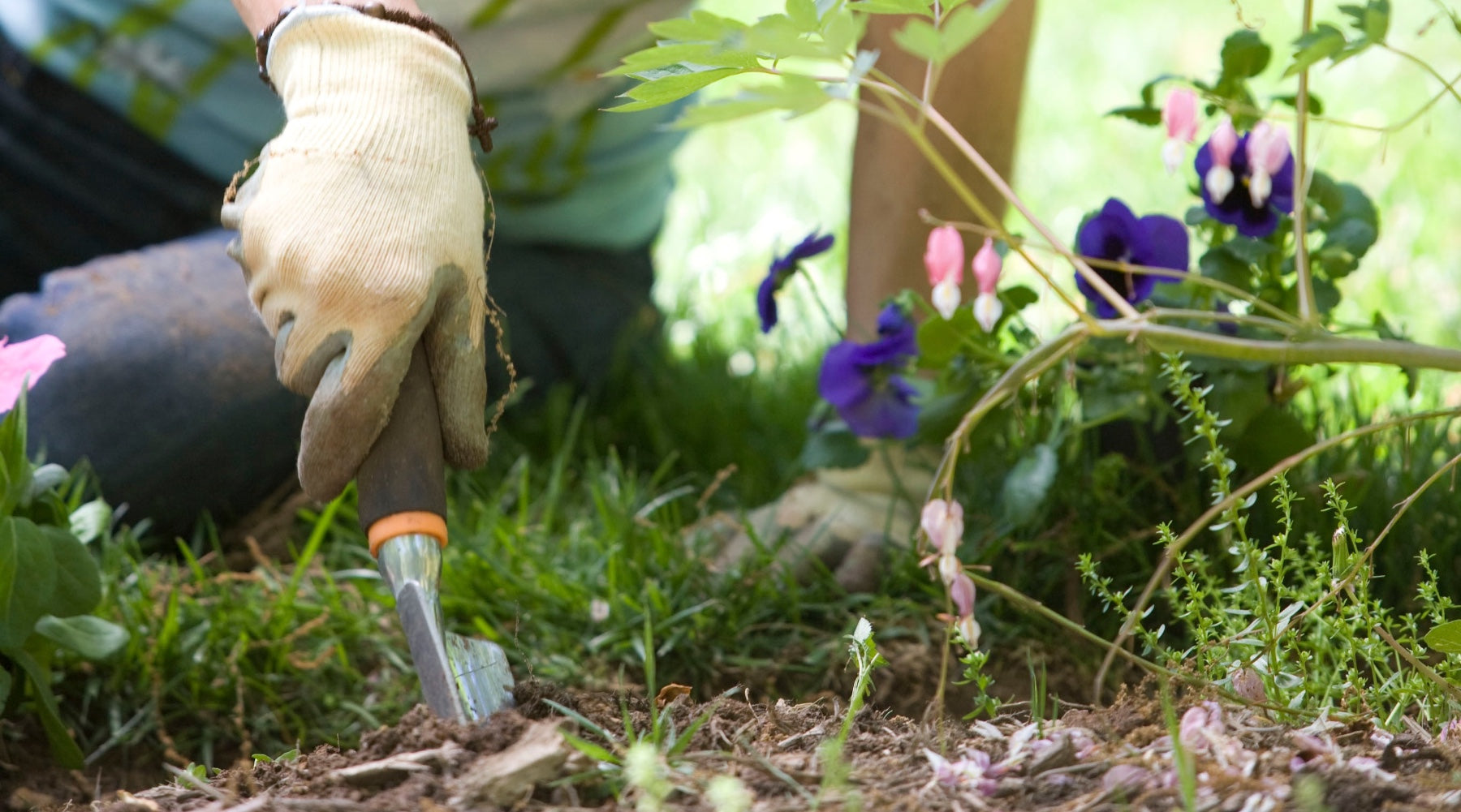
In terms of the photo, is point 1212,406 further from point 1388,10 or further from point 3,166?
point 3,166

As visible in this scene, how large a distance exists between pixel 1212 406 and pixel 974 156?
2.00ft

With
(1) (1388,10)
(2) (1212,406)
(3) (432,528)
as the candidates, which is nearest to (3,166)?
(3) (432,528)

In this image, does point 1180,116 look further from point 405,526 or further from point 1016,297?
point 405,526

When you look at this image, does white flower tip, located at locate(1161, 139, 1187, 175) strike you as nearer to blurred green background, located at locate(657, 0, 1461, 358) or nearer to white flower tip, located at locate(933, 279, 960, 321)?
white flower tip, located at locate(933, 279, 960, 321)

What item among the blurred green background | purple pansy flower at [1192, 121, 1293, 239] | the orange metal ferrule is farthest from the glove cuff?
the blurred green background

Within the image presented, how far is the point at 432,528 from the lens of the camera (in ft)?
3.56

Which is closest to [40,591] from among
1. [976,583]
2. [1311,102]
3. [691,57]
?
[691,57]

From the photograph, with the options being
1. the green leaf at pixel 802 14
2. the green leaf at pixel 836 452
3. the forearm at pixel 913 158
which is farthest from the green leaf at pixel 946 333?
the green leaf at pixel 802 14

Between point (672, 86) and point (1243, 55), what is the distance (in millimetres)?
741

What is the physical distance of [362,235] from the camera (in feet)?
3.66

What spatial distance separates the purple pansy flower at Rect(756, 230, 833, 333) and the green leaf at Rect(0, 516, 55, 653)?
0.83m

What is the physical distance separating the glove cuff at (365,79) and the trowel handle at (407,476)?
226 millimetres

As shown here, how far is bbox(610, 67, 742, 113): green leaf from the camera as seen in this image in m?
0.93

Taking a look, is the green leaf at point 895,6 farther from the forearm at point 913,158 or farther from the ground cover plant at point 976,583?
the forearm at point 913,158
